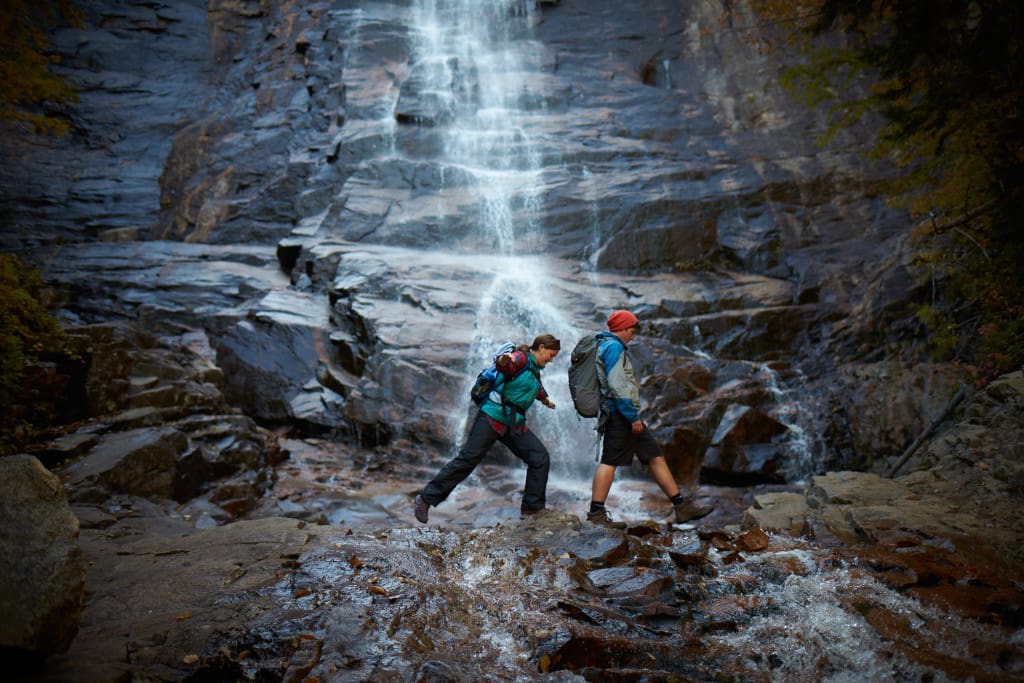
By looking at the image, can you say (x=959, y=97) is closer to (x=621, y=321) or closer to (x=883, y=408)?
(x=621, y=321)

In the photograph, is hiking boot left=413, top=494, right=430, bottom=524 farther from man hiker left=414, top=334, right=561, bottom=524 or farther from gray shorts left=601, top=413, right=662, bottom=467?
gray shorts left=601, top=413, right=662, bottom=467

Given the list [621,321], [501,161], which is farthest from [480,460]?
[501,161]

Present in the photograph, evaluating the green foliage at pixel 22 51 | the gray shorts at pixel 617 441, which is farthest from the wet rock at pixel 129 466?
the gray shorts at pixel 617 441

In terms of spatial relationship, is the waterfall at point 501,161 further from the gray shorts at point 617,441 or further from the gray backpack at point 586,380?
the gray backpack at point 586,380

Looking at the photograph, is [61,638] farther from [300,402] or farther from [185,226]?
[185,226]

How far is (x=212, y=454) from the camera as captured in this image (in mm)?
7645

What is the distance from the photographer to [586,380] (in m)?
5.22

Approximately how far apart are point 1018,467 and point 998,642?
278cm

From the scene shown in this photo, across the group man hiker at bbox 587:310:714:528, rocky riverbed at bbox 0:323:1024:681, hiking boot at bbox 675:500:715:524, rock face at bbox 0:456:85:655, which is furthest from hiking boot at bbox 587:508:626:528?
rock face at bbox 0:456:85:655

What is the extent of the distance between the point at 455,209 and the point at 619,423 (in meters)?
11.5

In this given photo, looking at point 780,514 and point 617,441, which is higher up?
point 617,441

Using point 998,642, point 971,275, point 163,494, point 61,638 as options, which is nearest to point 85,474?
point 163,494

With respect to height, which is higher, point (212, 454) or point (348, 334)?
point (348, 334)

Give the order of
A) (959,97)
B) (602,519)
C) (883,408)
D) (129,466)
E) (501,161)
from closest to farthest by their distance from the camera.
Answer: (959,97), (602,519), (129,466), (883,408), (501,161)
